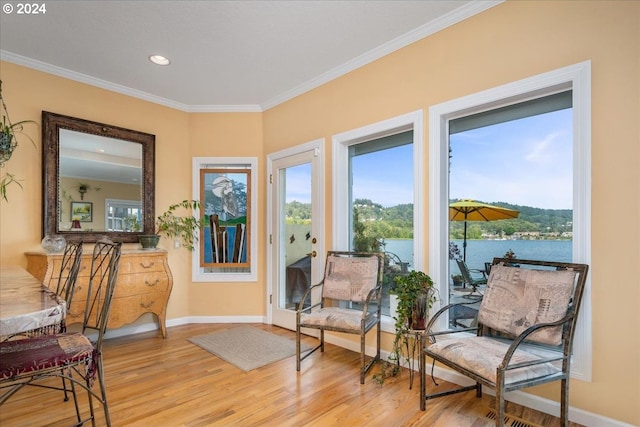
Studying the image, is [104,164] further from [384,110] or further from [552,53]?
[552,53]

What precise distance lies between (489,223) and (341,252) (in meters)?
1.29

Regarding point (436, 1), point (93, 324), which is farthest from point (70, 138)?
point (436, 1)

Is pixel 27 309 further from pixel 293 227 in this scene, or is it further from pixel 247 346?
pixel 293 227

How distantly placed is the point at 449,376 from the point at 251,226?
277 centimetres

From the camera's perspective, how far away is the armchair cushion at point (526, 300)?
1870 mm

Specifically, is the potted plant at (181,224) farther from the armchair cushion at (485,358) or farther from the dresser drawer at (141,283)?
the armchair cushion at (485,358)

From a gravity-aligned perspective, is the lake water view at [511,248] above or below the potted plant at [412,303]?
above

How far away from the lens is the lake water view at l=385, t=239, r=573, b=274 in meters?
2.22

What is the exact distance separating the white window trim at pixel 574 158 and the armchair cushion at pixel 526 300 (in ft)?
0.69

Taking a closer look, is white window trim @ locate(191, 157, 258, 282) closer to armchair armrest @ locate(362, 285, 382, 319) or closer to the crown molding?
the crown molding

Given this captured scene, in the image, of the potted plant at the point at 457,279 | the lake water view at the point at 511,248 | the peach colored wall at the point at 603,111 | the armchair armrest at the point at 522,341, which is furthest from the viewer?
the potted plant at the point at 457,279

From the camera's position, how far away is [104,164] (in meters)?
3.70

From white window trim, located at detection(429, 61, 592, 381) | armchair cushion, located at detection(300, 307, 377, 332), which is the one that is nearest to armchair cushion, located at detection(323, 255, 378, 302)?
armchair cushion, located at detection(300, 307, 377, 332)

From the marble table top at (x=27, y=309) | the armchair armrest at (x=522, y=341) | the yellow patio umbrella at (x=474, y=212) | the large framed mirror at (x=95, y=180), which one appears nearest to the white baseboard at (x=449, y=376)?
the armchair armrest at (x=522, y=341)
